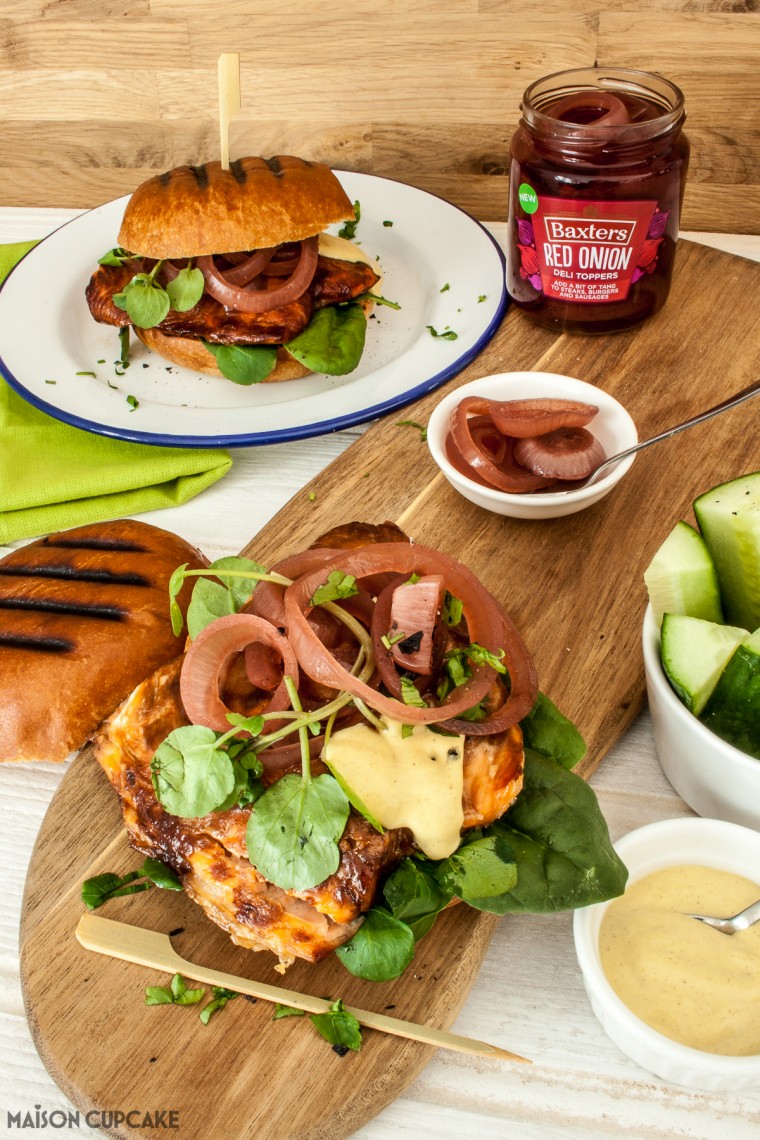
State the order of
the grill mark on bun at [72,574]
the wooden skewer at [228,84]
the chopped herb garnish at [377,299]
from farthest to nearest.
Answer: the chopped herb garnish at [377,299] < the wooden skewer at [228,84] < the grill mark on bun at [72,574]

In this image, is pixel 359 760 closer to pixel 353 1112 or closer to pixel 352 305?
pixel 353 1112

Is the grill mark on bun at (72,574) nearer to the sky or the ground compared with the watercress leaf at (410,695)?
nearer to the ground

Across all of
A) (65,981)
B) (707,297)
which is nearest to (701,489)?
(707,297)

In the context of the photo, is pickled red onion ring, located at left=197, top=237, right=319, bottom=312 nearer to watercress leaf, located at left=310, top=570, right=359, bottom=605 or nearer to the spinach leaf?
the spinach leaf

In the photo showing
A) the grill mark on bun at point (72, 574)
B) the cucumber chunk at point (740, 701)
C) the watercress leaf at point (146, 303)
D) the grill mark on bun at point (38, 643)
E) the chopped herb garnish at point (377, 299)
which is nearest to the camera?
the cucumber chunk at point (740, 701)

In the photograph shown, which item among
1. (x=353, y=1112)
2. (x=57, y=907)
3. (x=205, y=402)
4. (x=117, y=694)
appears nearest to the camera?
(x=353, y=1112)

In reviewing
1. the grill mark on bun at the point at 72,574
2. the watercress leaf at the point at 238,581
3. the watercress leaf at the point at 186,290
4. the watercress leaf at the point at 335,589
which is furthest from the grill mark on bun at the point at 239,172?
the watercress leaf at the point at 335,589

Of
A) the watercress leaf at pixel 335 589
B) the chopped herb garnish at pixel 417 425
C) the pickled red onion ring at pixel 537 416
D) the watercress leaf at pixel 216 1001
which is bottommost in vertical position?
the watercress leaf at pixel 216 1001

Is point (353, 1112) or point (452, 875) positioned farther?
point (452, 875)

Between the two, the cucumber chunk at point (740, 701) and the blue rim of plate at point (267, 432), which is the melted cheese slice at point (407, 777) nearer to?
the cucumber chunk at point (740, 701)
